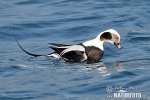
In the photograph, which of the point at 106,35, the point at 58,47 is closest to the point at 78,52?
the point at 58,47

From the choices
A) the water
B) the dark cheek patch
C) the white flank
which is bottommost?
the water

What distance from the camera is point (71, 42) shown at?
12.7m

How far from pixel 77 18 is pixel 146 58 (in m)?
4.00

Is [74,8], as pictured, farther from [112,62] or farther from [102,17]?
[112,62]

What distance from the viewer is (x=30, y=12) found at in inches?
612

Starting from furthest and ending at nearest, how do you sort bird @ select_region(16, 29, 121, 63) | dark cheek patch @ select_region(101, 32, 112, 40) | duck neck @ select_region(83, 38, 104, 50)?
dark cheek patch @ select_region(101, 32, 112, 40), duck neck @ select_region(83, 38, 104, 50), bird @ select_region(16, 29, 121, 63)

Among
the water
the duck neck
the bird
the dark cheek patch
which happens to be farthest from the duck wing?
the dark cheek patch

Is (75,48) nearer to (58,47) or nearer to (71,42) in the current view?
(58,47)

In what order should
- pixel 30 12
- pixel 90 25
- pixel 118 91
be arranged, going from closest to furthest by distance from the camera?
1. pixel 118 91
2. pixel 90 25
3. pixel 30 12

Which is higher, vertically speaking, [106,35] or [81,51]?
Answer: [106,35]

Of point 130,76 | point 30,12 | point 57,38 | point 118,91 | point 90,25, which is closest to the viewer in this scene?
point 118,91

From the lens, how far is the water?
929cm

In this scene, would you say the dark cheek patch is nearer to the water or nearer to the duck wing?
the water

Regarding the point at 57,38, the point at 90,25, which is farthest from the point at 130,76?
the point at 90,25
